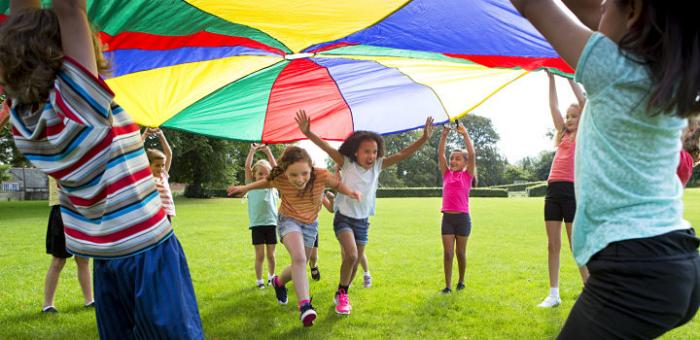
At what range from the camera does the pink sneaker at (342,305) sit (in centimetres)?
468

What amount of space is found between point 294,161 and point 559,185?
246cm

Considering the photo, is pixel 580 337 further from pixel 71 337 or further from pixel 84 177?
pixel 71 337

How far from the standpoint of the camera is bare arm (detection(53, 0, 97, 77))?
1744 millimetres

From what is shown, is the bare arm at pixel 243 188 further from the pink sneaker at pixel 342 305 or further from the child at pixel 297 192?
the pink sneaker at pixel 342 305

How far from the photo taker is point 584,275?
15.6 ft

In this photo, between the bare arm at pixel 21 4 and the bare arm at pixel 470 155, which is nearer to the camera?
the bare arm at pixel 21 4

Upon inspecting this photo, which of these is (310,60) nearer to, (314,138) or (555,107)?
(314,138)

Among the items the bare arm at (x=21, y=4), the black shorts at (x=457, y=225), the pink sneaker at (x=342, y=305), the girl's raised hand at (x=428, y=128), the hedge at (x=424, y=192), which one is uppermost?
the bare arm at (x=21, y=4)

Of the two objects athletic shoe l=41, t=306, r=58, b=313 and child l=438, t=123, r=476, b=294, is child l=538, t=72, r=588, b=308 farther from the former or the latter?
athletic shoe l=41, t=306, r=58, b=313

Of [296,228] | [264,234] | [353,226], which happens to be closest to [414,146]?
[353,226]

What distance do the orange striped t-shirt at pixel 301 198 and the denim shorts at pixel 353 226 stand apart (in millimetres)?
276

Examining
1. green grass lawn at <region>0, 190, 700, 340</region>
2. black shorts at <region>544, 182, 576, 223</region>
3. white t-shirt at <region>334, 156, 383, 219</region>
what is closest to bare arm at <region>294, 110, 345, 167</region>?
white t-shirt at <region>334, 156, 383, 219</region>

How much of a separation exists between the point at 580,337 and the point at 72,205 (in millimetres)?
1699

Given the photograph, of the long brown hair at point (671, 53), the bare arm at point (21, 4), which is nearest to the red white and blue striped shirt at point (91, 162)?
the bare arm at point (21, 4)
